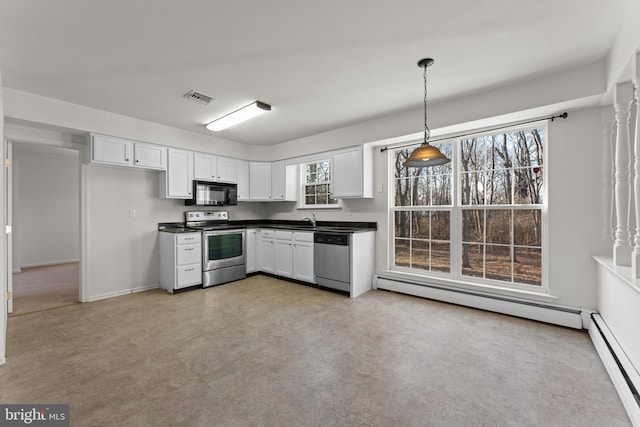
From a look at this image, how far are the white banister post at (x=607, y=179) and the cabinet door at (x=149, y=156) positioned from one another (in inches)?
210

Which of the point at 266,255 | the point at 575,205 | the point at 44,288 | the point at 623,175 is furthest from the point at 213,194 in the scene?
the point at 623,175

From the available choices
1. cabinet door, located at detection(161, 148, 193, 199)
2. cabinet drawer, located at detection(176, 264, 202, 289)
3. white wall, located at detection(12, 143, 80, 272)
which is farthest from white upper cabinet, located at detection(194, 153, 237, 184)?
white wall, located at detection(12, 143, 80, 272)

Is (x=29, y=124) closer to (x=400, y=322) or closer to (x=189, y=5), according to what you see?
(x=189, y=5)

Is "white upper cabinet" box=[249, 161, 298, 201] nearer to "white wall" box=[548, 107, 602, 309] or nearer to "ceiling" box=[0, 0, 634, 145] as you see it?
"ceiling" box=[0, 0, 634, 145]

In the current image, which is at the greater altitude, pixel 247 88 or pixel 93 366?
pixel 247 88

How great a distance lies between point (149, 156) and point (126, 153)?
297 mm

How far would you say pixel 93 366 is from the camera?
2.23 m

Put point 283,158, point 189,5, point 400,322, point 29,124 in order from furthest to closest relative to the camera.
A: point 283,158 < point 29,124 < point 400,322 < point 189,5

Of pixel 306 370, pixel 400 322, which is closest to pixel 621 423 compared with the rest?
pixel 400 322

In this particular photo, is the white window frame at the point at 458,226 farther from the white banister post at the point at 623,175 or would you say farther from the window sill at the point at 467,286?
the white banister post at the point at 623,175

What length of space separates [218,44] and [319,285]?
11.0ft

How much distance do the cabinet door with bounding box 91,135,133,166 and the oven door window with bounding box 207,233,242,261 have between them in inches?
62.4

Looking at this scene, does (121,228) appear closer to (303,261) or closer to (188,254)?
(188,254)

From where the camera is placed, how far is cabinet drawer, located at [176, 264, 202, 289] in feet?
13.9
